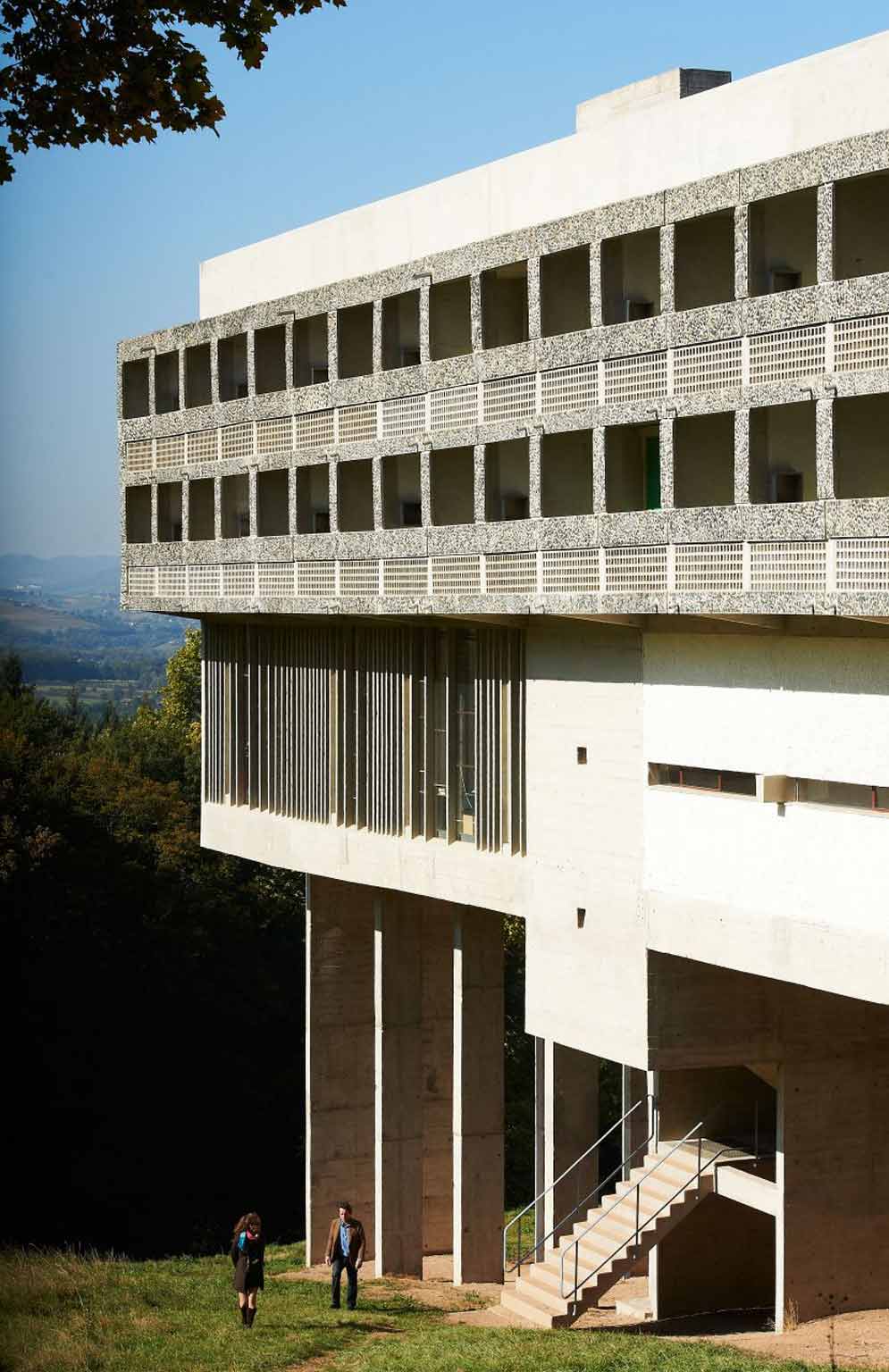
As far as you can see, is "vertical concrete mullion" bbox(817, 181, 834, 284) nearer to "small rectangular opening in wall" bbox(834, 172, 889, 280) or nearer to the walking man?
"small rectangular opening in wall" bbox(834, 172, 889, 280)

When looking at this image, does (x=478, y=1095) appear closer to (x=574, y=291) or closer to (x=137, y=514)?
(x=137, y=514)

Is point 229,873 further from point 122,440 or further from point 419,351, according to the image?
point 419,351

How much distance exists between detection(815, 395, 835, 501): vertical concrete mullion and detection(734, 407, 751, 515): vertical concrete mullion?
1.19m

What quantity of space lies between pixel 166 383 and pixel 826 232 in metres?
18.1

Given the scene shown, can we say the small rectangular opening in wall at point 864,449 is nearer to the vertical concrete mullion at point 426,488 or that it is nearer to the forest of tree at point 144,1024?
the vertical concrete mullion at point 426,488

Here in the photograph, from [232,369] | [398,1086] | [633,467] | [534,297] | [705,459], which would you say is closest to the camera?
[705,459]

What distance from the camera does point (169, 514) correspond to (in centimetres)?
3853

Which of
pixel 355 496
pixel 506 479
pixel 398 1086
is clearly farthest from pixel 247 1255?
pixel 355 496

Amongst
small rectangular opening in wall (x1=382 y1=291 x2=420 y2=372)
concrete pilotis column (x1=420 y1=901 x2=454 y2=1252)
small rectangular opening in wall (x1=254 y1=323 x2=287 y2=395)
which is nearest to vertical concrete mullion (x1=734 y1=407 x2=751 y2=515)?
small rectangular opening in wall (x1=382 y1=291 x2=420 y2=372)

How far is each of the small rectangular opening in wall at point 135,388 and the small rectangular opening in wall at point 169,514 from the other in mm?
1912

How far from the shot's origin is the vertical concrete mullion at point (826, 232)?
75.6 ft

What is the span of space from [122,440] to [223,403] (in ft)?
12.9

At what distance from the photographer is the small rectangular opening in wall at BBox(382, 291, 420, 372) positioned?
106 ft

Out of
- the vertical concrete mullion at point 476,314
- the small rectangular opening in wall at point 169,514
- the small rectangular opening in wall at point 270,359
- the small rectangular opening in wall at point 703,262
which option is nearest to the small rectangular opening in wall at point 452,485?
the vertical concrete mullion at point 476,314
